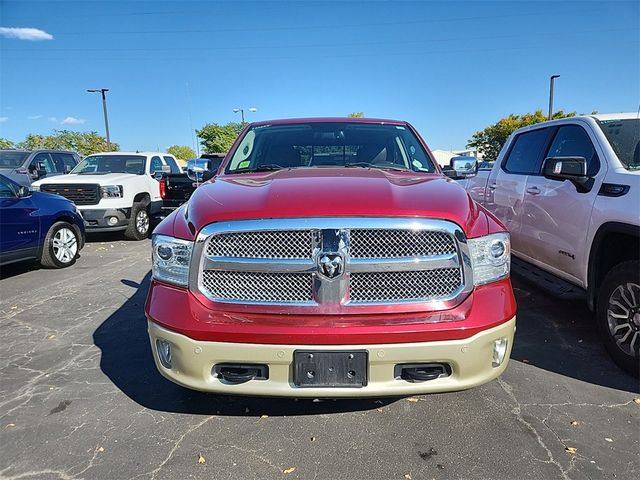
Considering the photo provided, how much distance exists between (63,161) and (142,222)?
5277mm

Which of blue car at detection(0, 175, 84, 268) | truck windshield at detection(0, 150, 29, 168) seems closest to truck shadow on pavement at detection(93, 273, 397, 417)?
blue car at detection(0, 175, 84, 268)

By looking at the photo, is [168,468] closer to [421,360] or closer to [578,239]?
[421,360]

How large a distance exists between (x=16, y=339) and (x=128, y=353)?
1257mm

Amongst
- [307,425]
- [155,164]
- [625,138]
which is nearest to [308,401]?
[307,425]

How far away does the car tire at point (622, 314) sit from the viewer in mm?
3156

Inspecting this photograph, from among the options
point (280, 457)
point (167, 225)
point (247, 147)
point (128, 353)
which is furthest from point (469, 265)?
point (128, 353)

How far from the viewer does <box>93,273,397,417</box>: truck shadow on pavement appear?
9.33 ft

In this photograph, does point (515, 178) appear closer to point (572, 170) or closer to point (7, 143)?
point (572, 170)

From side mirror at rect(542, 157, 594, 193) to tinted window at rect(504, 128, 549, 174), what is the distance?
3.44 ft

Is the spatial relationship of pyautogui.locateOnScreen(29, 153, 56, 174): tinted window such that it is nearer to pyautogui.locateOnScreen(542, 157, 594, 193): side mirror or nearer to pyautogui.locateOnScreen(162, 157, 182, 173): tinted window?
pyautogui.locateOnScreen(162, 157, 182, 173): tinted window

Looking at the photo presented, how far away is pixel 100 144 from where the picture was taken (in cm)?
3991

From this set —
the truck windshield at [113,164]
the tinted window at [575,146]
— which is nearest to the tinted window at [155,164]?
the truck windshield at [113,164]

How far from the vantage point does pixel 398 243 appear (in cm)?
228

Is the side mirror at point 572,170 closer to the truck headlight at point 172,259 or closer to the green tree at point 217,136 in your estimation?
the truck headlight at point 172,259
